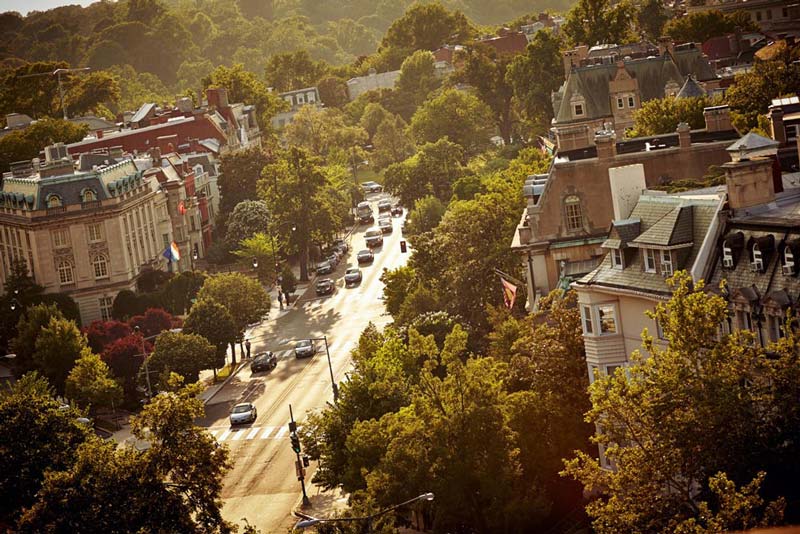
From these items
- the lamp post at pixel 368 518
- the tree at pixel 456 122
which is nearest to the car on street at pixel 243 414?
the lamp post at pixel 368 518

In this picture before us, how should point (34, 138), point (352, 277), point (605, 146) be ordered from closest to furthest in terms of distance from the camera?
point (605, 146)
point (352, 277)
point (34, 138)

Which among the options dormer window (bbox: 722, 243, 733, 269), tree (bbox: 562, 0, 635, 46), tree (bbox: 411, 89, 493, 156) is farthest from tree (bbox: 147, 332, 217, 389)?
tree (bbox: 411, 89, 493, 156)

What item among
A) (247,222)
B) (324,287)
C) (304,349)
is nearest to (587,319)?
(304,349)

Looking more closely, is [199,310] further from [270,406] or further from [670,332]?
[670,332]

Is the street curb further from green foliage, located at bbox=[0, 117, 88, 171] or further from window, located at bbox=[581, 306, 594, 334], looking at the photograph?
green foliage, located at bbox=[0, 117, 88, 171]

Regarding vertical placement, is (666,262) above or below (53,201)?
below

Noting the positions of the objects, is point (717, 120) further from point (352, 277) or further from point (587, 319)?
point (352, 277)

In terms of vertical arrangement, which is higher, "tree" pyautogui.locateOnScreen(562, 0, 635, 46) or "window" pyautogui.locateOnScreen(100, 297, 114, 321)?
"tree" pyautogui.locateOnScreen(562, 0, 635, 46)

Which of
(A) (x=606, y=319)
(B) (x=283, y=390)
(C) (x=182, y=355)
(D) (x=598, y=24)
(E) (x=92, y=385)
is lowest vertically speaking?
(B) (x=283, y=390)
